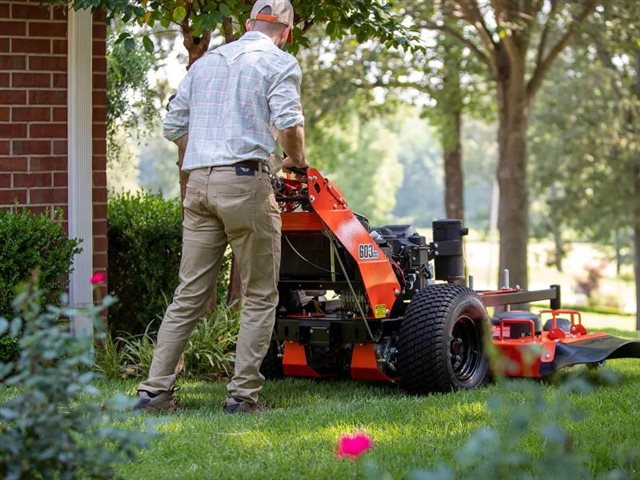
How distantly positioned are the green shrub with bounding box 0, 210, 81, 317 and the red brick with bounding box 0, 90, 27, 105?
0.78m

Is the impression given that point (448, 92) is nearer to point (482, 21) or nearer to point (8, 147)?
point (482, 21)

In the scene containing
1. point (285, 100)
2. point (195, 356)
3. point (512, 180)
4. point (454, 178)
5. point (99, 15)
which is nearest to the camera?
point (285, 100)

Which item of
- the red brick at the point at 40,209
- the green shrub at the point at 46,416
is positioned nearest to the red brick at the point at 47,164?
the red brick at the point at 40,209


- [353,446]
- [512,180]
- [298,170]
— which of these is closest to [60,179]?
[298,170]

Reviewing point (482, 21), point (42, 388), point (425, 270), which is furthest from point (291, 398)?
point (482, 21)

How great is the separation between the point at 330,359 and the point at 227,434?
190 centimetres

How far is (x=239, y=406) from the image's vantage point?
548cm

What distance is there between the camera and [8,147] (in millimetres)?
7145

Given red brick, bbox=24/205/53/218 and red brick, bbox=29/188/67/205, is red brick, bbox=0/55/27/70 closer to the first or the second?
red brick, bbox=29/188/67/205

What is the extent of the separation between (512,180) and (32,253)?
29.9 ft

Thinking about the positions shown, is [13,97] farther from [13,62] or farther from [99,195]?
[99,195]

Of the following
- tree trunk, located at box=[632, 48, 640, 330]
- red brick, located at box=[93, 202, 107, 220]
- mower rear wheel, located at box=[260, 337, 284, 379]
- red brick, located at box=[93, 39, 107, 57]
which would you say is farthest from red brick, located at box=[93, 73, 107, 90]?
tree trunk, located at box=[632, 48, 640, 330]

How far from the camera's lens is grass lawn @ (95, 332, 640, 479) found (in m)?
4.14

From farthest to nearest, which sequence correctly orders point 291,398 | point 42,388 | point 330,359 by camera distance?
point 330,359
point 291,398
point 42,388
